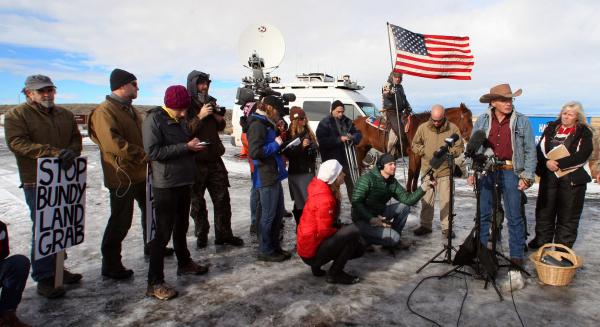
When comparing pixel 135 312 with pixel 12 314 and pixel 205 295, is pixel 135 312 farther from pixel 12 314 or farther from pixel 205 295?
pixel 12 314

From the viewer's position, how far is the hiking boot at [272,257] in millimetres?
4625

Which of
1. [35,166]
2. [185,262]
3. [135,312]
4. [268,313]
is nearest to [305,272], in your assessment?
[268,313]

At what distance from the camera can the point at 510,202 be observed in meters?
4.32

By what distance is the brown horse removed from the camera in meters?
7.85

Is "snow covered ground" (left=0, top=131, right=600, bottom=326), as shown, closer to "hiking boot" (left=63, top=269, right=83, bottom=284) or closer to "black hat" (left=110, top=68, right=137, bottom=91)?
"hiking boot" (left=63, top=269, right=83, bottom=284)

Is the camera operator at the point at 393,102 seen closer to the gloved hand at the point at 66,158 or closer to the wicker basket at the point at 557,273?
the wicker basket at the point at 557,273

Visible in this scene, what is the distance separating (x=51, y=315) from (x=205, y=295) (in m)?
1.31

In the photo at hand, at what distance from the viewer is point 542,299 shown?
3.67 m

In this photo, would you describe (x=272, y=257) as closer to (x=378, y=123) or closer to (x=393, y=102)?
(x=393, y=102)

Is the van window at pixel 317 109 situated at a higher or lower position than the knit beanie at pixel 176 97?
higher

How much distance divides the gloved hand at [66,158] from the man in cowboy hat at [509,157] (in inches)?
166

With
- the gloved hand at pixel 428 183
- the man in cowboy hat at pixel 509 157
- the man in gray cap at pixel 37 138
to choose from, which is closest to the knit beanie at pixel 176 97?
the man in gray cap at pixel 37 138

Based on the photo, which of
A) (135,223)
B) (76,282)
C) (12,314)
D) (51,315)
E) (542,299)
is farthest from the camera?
(135,223)

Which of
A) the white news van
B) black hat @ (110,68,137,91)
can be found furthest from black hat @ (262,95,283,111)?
the white news van
